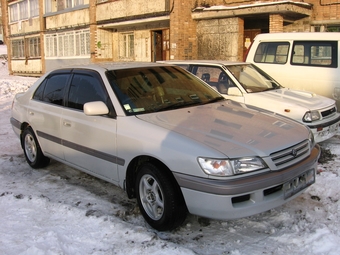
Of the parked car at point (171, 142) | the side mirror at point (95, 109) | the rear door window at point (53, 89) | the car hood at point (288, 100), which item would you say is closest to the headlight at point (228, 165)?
the parked car at point (171, 142)

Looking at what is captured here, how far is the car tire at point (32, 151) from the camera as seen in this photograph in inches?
219

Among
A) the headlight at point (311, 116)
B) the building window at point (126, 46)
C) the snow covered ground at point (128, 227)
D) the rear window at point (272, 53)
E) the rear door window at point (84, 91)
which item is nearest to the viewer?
the snow covered ground at point (128, 227)

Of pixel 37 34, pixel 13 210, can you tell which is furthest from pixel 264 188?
pixel 37 34

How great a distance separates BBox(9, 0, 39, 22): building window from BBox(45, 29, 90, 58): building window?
314 centimetres

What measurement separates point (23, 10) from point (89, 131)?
92.1 feet

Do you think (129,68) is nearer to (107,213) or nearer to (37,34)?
(107,213)

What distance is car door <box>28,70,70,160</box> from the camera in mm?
4945

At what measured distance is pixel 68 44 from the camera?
23750 millimetres

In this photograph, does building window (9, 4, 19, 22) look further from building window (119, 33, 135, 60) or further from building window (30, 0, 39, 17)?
building window (119, 33, 135, 60)

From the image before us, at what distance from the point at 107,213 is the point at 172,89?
1604 millimetres

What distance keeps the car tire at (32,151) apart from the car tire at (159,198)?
2347mm

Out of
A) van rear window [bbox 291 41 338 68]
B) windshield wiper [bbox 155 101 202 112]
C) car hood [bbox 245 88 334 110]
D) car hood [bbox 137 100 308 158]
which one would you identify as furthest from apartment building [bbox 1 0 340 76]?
car hood [bbox 137 100 308 158]

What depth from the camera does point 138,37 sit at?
19672mm

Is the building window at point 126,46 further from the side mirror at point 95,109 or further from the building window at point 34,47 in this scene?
the side mirror at point 95,109
